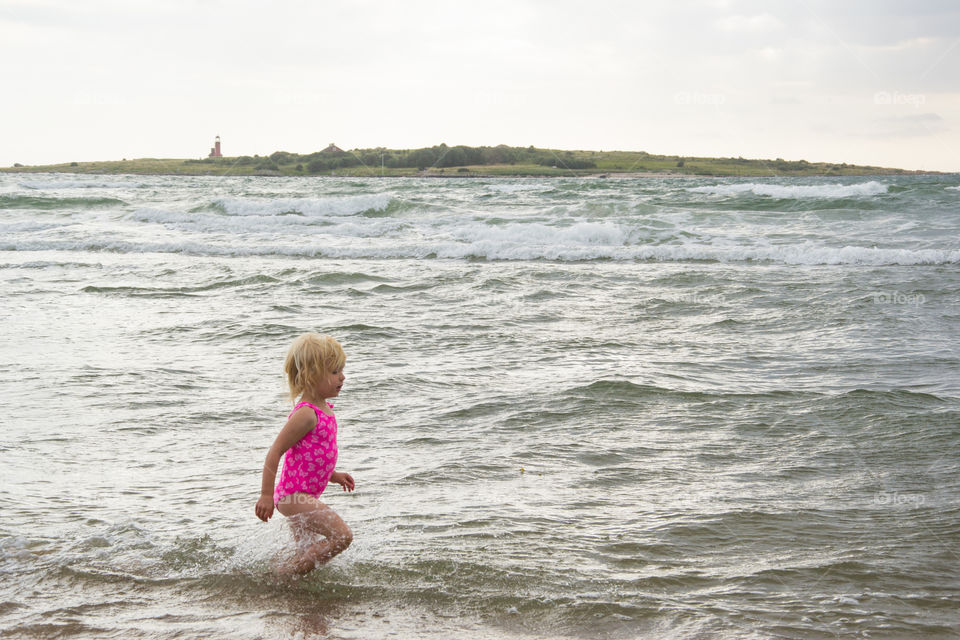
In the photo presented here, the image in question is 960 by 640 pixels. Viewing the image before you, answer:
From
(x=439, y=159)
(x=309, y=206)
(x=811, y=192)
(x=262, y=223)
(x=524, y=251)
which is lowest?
(x=524, y=251)

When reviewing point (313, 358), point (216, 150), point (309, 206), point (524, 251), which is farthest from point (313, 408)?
point (216, 150)

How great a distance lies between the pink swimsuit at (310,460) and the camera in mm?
3843

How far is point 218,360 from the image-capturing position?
306 inches

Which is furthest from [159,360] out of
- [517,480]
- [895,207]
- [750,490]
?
[895,207]

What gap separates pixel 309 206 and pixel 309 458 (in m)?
26.7

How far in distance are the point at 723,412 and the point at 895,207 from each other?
22.6 metres

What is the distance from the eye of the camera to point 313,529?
3.81 metres

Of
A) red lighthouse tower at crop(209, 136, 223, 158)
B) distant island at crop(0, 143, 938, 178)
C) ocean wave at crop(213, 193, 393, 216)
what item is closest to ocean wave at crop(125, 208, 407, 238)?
ocean wave at crop(213, 193, 393, 216)

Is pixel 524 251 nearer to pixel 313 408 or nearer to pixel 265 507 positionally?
pixel 313 408

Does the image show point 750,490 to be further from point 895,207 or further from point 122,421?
point 895,207

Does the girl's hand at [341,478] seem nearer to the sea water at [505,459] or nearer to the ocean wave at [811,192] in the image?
the sea water at [505,459]

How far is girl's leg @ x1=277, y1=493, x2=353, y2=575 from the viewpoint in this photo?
12.2 ft

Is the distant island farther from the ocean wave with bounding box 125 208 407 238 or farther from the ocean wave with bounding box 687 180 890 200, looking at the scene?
the ocean wave with bounding box 125 208 407 238

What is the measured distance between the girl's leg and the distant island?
229 feet
